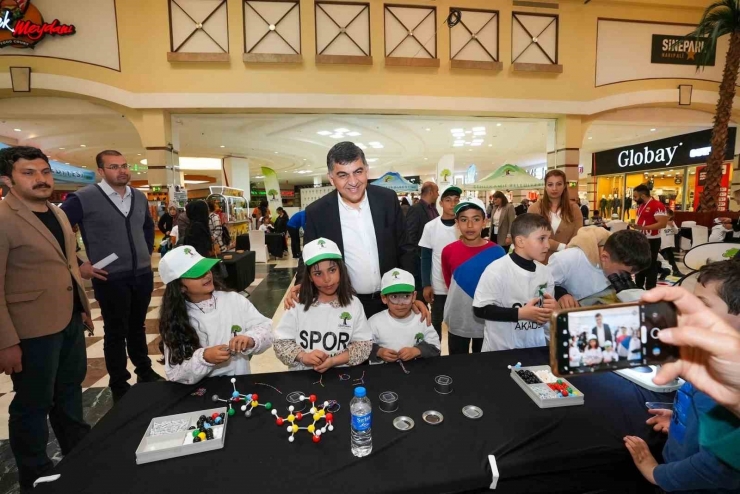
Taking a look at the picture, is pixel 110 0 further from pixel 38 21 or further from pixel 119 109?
pixel 119 109

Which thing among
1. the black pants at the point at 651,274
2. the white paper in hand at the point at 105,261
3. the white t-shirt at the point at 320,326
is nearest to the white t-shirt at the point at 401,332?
the white t-shirt at the point at 320,326

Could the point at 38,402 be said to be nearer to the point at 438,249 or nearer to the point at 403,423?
the point at 403,423

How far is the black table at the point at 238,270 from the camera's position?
16.3 feet

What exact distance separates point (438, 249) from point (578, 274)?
115 cm

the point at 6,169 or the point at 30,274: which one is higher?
the point at 6,169

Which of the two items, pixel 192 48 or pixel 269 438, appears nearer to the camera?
pixel 269 438

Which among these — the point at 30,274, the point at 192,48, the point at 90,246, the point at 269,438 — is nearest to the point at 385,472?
the point at 269,438

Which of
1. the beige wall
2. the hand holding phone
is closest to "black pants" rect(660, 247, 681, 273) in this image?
the beige wall

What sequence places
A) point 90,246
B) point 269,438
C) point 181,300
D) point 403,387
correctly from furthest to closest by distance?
point 90,246 → point 181,300 → point 403,387 → point 269,438

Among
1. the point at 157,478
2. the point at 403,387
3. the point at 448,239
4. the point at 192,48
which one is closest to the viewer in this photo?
the point at 157,478

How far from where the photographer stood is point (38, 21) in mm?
5883

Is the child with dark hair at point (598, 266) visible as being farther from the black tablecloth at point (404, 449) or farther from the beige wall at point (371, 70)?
the beige wall at point (371, 70)

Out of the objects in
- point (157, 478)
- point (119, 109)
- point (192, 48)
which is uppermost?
point (192, 48)

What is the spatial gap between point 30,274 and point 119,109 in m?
6.39
